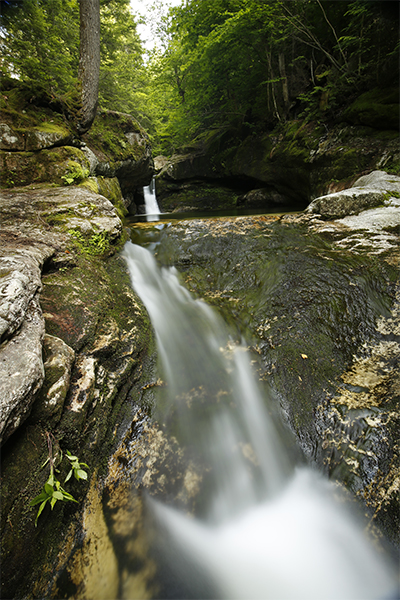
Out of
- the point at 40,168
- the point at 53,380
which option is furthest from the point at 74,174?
the point at 53,380

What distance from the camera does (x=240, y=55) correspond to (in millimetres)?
8484

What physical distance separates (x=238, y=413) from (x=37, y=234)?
3.36 m

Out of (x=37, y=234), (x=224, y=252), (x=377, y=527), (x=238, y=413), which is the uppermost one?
(x=37, y=234)

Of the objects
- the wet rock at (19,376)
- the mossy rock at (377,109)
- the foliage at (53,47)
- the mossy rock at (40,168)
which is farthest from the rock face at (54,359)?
the mossy rock at (377,109)

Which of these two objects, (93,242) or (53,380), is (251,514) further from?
(93,242)

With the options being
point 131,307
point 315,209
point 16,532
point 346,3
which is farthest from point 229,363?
point 346,3

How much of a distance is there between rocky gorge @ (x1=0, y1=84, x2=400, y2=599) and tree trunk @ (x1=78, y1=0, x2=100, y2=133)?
186 cm

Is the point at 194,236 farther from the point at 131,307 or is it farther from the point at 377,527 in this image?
the point at 377,527

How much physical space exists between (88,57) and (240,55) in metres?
5.06

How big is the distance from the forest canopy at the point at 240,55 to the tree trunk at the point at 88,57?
43 cm

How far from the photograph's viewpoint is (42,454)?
158cm

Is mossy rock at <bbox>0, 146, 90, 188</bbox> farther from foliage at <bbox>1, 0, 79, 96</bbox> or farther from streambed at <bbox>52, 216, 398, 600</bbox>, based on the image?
streambed at <bbox>52, 216, 398, 600</bbox>

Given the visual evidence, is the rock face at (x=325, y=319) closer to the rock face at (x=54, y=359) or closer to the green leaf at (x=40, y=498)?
the rock face at (x=54, y=359)

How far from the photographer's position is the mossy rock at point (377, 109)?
18.7ft
